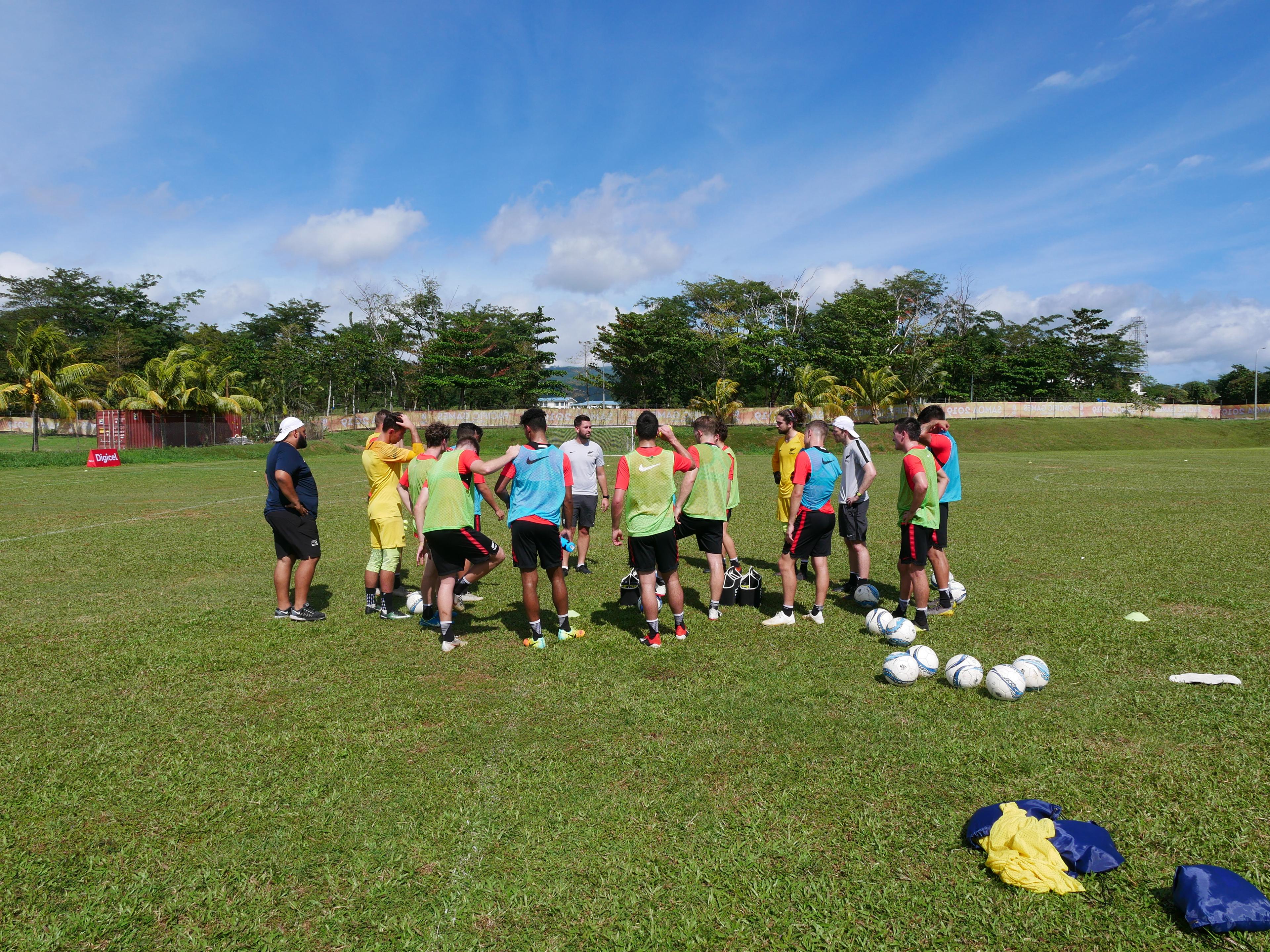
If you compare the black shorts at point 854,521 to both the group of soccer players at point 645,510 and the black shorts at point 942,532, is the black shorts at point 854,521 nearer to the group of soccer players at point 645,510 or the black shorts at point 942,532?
the group of soccer players at point 645,510

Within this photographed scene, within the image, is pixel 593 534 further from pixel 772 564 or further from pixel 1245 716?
pixel 1245 716

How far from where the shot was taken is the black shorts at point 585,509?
9648 millimetres

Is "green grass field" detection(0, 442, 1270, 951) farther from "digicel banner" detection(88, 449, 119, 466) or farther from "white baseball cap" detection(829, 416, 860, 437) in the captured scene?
"digicel banner" detection(88, 449, 119, 466)

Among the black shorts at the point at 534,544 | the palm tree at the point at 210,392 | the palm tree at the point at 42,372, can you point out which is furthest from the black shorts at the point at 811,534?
the palm tree at the point at 210,392

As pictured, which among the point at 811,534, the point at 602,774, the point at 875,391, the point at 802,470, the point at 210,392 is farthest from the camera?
the point at 875,391

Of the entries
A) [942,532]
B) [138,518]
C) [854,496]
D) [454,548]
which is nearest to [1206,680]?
[942,532]

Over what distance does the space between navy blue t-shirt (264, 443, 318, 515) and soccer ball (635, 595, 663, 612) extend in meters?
3.35

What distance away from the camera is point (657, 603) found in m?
6.12

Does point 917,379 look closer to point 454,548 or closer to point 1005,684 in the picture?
point 1005,684

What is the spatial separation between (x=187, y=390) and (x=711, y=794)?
155 ft

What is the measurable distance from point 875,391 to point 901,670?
163 ft

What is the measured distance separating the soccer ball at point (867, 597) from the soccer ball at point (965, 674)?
7.00 feet

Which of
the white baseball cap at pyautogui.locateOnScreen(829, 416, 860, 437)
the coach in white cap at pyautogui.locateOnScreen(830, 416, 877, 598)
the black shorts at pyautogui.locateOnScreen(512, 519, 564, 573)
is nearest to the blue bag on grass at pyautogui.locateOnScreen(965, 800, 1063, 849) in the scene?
the black shorts at pyautogui.locateOnScreen(512, 519, 564, 573)

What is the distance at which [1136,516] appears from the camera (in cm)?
1342
